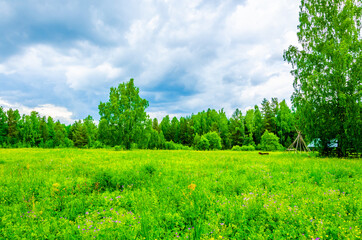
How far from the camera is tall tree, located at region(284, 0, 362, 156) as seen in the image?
16.5m

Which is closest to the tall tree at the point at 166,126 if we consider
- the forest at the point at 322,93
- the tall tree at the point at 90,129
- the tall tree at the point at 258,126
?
the tall tree at the point at 90,129

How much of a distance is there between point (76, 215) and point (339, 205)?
7124 millimetres

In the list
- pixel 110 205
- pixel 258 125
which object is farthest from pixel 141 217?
pixel 258 125

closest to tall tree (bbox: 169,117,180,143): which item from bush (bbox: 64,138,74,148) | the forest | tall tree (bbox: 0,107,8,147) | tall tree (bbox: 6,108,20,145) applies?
bush (bbox: 64,138,74,148)

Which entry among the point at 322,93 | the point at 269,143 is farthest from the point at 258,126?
the point at 322,93

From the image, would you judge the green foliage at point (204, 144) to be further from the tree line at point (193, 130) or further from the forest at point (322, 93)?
the forest at point (322, 93)

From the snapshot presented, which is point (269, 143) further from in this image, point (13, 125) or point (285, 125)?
point (13, 125)

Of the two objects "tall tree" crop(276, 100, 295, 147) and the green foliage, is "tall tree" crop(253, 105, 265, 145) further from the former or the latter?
the green foliage

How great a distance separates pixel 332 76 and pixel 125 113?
2869 centimetres

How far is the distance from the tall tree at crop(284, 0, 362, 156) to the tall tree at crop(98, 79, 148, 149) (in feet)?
80.2

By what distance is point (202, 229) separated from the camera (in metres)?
4.06

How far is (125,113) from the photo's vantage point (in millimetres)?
32344

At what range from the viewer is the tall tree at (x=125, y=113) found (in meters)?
32.7

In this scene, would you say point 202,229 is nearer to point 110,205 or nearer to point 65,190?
point 110,205
